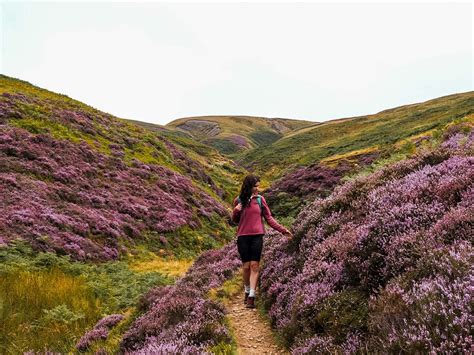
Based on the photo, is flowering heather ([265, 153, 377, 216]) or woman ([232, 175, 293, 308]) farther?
flowering heather ([265, 153, 377, 216])

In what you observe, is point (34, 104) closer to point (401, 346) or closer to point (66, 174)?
point (66, 174)

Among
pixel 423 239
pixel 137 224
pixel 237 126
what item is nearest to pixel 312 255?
pixel 423 239

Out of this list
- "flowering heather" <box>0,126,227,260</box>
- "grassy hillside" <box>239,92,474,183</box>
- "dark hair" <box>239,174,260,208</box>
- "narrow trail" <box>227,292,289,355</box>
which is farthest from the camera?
"grassy hillside" <box>239,92,474,183</box>

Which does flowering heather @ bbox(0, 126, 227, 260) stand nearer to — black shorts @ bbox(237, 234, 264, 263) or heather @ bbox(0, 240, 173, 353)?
heather @ bbox(0, 240, 173, 353)

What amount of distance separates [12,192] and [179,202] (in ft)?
41.8

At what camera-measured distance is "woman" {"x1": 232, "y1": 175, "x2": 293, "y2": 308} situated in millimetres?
9211

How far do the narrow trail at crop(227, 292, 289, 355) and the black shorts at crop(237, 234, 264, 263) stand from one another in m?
1.41

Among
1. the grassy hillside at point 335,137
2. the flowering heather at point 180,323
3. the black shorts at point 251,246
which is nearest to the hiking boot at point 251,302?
the flowering heather at point 180,323

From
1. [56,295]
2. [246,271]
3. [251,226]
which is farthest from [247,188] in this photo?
[56,295]

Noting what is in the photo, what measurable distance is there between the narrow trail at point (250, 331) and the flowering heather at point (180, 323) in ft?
1.29

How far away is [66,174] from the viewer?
23.8m

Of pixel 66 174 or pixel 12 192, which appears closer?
pixel 12 192

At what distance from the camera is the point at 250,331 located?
808cm

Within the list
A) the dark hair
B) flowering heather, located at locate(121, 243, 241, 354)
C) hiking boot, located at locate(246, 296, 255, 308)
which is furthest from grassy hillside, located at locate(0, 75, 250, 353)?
the dark hair
